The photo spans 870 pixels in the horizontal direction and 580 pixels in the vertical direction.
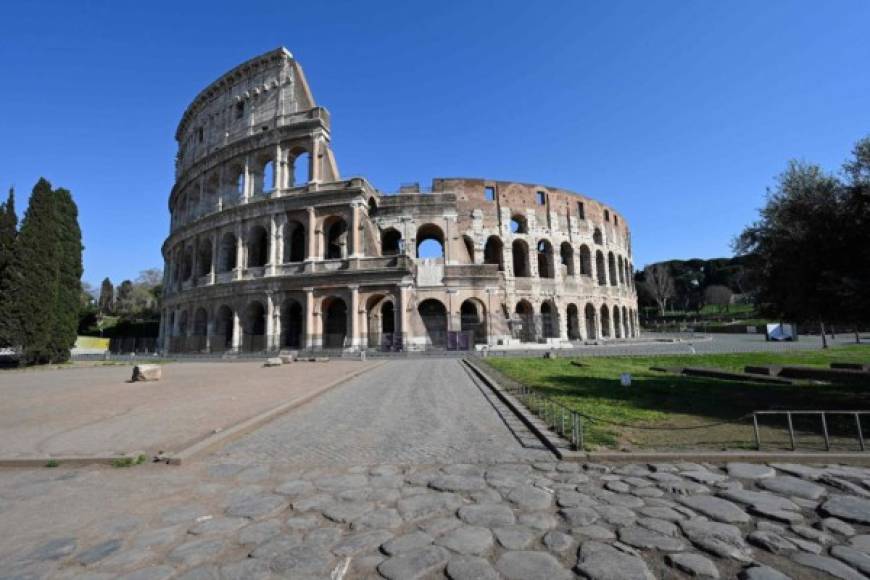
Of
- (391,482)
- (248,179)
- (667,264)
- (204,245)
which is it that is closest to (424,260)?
(248,179)

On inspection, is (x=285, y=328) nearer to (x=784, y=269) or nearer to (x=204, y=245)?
(x=204, y=245)

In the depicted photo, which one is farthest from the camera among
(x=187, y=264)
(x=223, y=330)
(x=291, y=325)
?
(x=187, y=264)

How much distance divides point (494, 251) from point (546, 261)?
5123 millimetres

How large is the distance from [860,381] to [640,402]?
628cm

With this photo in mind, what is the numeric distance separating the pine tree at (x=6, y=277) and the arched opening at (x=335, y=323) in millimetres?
15489

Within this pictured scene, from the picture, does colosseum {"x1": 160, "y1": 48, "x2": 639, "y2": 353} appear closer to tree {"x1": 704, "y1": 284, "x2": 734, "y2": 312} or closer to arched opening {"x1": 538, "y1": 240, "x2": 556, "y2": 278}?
arched opening {"x1": 538, "y1": 240, "x2": 556, "y2": 278}

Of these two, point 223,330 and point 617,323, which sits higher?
point 223,330

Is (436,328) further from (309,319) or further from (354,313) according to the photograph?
(309,319)

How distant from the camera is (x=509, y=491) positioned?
3.62m

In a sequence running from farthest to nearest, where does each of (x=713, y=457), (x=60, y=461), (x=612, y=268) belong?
(x=612, y=268) → (x=60, y=461) → (x=713, y=457)

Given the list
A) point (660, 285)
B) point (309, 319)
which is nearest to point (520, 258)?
point (309, 319)

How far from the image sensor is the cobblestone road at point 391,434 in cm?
475

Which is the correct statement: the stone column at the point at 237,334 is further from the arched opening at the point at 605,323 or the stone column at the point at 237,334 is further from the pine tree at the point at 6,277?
the arched opening at the point at 605,323

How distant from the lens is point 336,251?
1233 inches
